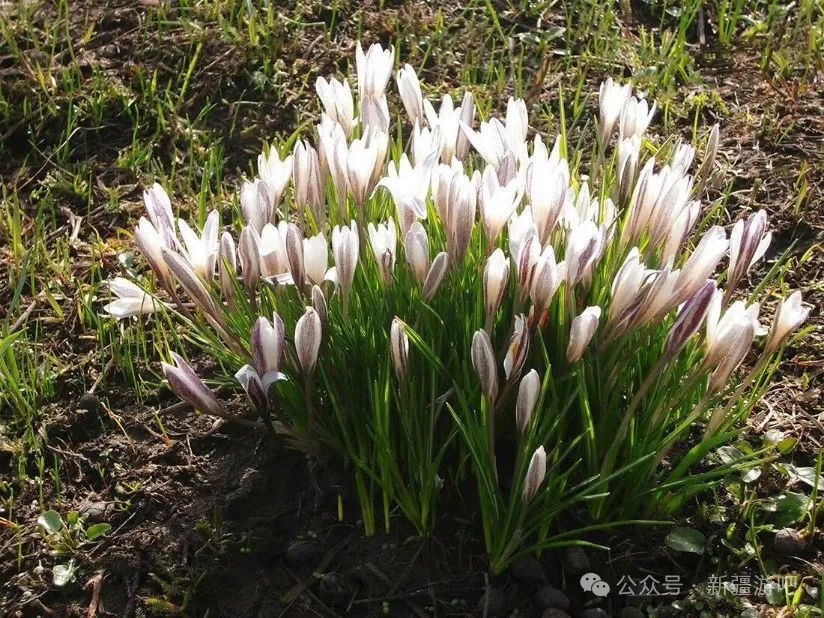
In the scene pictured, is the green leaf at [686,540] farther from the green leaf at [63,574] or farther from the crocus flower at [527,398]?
the green leaf at [63,574]

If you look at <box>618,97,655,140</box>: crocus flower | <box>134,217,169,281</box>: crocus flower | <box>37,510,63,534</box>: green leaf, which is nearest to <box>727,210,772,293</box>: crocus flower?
<box>618,97,655,140</box>: crocus flower

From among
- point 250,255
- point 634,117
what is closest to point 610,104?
point 634,117

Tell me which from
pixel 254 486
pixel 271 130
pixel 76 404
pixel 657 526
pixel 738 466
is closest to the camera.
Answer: pixel 738 466

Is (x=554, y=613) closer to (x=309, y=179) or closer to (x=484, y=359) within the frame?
(x=484, y=359)

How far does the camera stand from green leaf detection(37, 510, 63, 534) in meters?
2.33

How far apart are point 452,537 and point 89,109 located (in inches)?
87.2

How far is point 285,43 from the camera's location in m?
3.79

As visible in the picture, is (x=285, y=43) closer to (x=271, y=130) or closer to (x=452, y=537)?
(x=271, y=130)

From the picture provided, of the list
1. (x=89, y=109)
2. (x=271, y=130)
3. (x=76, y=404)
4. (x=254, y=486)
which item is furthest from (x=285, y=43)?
(x=254, y=486)

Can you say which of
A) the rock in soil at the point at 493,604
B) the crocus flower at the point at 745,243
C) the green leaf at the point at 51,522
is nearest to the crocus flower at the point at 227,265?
the green leaf at the point at 51,522

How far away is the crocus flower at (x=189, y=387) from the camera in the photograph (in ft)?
6.44

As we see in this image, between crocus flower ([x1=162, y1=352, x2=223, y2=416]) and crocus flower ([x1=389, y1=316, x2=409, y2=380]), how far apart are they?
1.31ft

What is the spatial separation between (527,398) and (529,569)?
1.53 feet

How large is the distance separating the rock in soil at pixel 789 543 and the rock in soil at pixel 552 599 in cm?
50
